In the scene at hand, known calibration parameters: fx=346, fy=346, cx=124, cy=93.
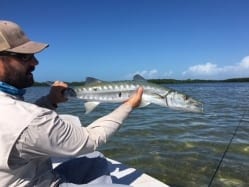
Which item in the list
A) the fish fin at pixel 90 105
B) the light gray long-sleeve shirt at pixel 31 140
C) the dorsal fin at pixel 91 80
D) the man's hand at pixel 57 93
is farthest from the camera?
the dorsal fin at pixel 91 80

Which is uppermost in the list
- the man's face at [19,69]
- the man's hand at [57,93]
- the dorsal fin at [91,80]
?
the man's face at [19,69]

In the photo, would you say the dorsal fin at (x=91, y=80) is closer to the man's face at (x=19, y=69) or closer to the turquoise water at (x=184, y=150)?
the man's face at (x=19, y=69)

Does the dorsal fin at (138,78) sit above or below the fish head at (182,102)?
above

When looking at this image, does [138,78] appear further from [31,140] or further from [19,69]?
[31,140]

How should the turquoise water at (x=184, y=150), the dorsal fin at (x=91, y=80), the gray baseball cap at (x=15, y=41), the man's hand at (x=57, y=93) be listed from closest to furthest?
the gray baseball cap at (x=15, y=41) → the man's hand at (x=57, y=93) → the dorsal fin at (x=91, y=80) → the turquoise water at (x=184, y=150)

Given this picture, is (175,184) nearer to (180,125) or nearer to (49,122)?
(49,122)

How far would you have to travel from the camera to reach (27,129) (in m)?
Result: 2.21

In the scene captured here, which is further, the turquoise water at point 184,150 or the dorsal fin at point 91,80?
the turquoise water at point 184,150

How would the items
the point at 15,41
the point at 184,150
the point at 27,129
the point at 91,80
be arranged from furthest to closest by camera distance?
the point at 184,150 → the point at 91,80 → the point at 15,41 → the point at 27,129

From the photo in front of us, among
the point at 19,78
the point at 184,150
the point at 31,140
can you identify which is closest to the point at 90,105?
the point at 19,78

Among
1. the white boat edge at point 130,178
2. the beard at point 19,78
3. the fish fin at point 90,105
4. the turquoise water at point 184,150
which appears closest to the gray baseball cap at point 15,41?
the beard at point 19,78

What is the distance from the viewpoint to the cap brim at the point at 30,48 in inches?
95.1

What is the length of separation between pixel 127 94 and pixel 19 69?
6.69ft

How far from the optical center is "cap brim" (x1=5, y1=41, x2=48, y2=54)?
2415 mm
